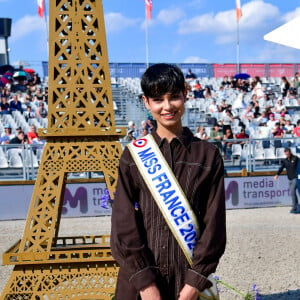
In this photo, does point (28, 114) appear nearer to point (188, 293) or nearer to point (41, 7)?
point (41, 7)

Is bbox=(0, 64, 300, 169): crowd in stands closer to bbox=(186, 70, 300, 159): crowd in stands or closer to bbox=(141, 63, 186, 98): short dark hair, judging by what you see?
bbox=(186, 70, 300, 159): crowd in stands

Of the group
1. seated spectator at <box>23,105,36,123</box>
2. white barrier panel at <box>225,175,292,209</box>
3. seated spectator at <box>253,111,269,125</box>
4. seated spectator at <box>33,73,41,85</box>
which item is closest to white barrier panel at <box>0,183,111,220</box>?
white barrier panel at <box>225,175,292,209</box>

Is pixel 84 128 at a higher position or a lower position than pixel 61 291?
higher

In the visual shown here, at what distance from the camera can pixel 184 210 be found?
7.74 ft

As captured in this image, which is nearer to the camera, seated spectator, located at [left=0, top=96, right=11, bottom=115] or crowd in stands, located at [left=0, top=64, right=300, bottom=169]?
Result: crowd in stands, located at [left=0, top=64, right=300, bottom=169]

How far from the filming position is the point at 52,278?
4422 mm

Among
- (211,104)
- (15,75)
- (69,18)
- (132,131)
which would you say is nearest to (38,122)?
(132,131)

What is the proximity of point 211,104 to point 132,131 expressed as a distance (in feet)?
20.2

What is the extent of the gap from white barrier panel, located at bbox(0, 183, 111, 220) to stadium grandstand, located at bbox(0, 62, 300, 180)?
1.34 feet

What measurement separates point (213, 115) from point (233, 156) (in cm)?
436

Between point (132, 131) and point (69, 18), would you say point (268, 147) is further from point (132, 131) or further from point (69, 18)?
point (69, 18)

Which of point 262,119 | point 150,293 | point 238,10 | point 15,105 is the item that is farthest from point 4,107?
point 238,10

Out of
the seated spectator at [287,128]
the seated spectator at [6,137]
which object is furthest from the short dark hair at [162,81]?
the seated spectator at [287,128]

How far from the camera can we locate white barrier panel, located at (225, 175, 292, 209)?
13.0 m
